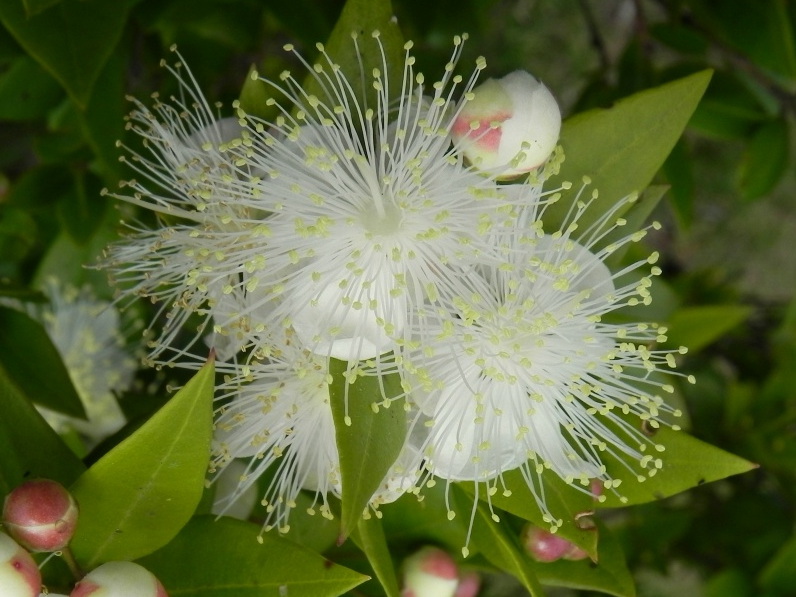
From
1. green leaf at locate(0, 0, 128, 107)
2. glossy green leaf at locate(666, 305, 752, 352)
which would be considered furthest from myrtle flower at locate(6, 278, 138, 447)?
glossy green leaf at locate(666, 305, 752, 352)

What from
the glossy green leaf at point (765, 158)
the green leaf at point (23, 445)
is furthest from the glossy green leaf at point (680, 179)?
the green leaf at point (23, 445)

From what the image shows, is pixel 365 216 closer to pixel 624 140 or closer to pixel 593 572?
pixel 624 140

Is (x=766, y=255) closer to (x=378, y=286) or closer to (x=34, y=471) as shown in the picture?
(x=378, y=286)

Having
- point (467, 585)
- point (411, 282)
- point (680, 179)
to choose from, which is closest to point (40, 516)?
point (411, 282)

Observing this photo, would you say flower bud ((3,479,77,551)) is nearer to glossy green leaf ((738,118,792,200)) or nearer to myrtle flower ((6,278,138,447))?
myrtle flower ((6,278,138,447))

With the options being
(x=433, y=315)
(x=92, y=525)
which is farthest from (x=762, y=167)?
(x=92, y=525)

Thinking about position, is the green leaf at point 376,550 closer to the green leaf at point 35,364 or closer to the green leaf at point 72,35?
the green leaf at point 35,364
